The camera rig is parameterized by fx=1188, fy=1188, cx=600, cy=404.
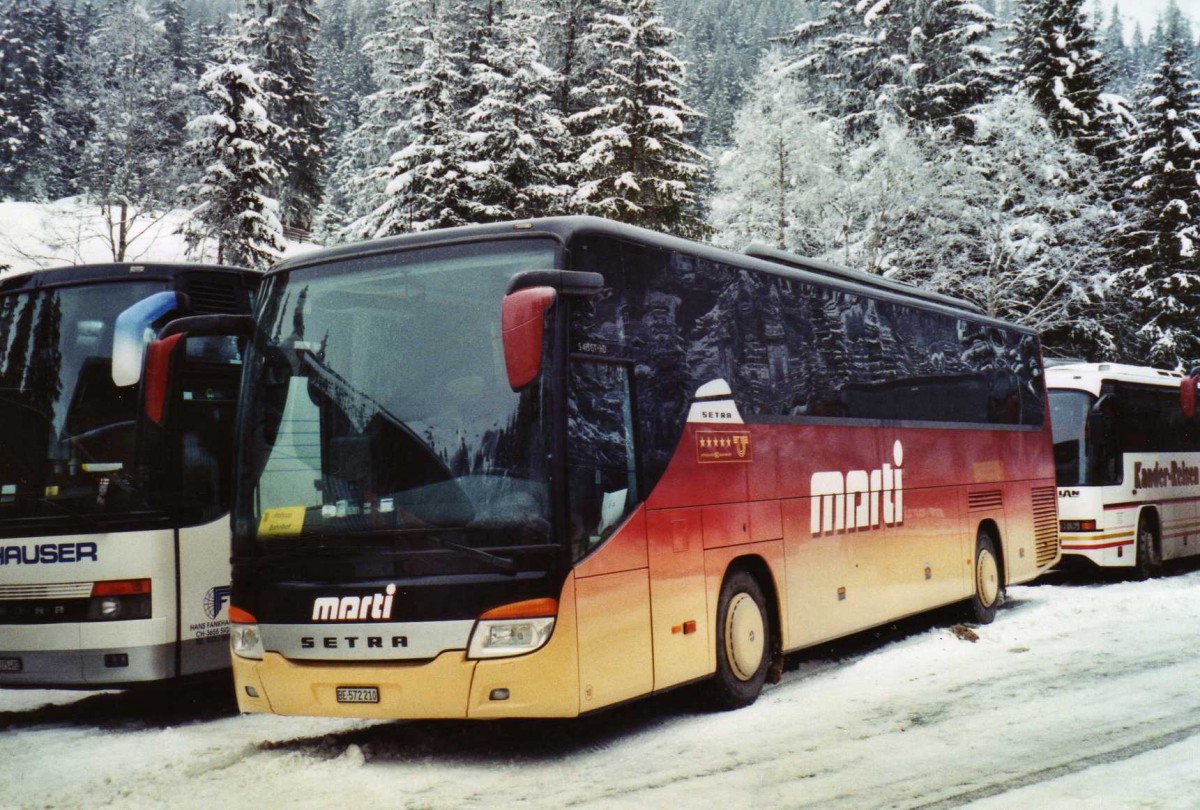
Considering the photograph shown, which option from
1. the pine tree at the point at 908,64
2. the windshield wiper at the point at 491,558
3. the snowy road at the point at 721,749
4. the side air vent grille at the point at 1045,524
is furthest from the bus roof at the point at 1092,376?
the pine tree at the point at 908,64

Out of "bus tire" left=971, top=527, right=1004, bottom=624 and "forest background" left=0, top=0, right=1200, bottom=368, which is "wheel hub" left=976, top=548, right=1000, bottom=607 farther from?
"forest background" left=0, top=0, right=1200, bottom=368

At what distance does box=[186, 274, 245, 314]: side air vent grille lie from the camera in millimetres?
9797

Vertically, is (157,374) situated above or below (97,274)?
below

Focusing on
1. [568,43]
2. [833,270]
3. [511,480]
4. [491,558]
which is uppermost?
[568,43]

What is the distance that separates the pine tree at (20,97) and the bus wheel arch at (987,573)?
7631 centimetres

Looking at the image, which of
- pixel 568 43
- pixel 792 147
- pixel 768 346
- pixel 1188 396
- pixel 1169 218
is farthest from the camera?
pixel 1169 218

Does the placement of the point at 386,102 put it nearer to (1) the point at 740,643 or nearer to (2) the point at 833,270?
(2) the point at 833,270

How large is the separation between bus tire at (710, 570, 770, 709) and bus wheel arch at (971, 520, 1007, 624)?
16.8 feet

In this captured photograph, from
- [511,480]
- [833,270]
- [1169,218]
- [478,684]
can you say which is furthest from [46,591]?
[1169,218]

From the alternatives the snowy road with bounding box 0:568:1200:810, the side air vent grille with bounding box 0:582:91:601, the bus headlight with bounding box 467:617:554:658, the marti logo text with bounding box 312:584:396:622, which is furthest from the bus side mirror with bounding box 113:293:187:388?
the bus headlight with bounding box 467:617:554:658

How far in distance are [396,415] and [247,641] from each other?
1.85 meters

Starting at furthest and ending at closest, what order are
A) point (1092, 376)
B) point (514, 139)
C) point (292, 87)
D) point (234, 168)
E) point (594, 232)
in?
1. point (292, 87)
2. point (514, 139)
3. point (234, 168)
4. point (1092, 376)
5. point (594, 232)

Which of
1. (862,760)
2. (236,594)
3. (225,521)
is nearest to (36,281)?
(225,521)

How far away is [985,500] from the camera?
1383 centimetres
